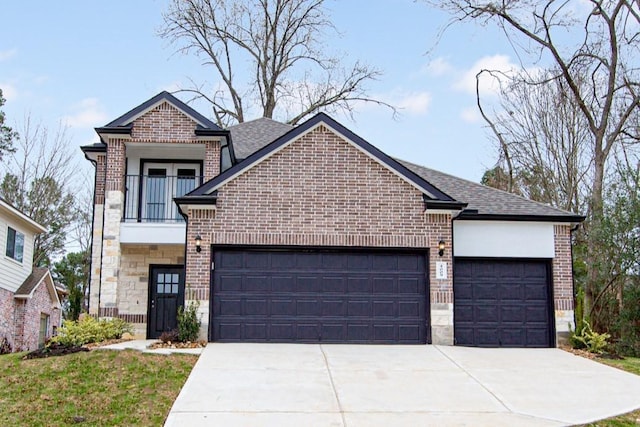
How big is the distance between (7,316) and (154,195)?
8.21 meters

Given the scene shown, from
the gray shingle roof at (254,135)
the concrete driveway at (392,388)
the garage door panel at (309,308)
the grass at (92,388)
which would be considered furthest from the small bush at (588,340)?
the gray shingle roof at (254,135)

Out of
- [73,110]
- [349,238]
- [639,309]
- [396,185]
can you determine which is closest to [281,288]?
[349,238]

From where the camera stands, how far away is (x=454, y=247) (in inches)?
626

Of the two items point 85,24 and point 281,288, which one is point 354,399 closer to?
point 281,288

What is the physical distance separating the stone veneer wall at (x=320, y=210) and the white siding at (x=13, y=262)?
10.4 m

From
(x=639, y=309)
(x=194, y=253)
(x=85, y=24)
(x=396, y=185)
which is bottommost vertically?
(x=639, y=309)

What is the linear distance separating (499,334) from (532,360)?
79.5 inches

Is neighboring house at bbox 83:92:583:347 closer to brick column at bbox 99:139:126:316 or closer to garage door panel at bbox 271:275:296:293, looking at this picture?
garage door panel at bbox 271:275:296:293

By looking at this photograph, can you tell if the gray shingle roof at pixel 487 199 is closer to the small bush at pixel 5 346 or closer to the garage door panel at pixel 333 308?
the garage door panel at pixel 333 308

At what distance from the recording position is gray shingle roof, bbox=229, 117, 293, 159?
1993 centimetres

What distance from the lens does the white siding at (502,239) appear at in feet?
52.4

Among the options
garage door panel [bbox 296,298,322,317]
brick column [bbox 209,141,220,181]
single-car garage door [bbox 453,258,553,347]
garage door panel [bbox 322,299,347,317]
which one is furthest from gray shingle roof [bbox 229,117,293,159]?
single-car garage door [bbox 453,258,553,347]

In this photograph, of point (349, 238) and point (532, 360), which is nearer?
point (532, 360)

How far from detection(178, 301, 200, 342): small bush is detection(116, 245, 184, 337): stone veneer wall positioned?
3.81 metres
